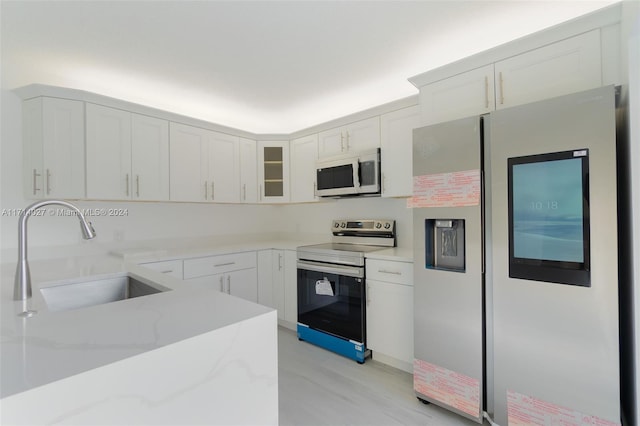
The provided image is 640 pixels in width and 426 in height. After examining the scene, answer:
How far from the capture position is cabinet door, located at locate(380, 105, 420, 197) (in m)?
2.61

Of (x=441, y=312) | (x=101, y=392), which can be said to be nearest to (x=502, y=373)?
(x=441, y=312)

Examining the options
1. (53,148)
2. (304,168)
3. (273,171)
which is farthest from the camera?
(273,171)

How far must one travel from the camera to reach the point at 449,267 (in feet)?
6.12

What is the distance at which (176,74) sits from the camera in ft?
8.45

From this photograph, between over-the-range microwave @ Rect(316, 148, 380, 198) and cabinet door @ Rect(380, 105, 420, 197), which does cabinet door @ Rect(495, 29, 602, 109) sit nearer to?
cabinet door @ Rect(380, 105, 420, 197)

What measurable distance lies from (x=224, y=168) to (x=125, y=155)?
97 cm

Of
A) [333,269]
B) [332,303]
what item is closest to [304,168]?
[333,269]

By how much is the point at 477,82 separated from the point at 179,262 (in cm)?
275

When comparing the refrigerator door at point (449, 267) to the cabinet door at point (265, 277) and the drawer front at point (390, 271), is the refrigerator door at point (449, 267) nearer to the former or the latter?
the drawer front at point (390, 271)

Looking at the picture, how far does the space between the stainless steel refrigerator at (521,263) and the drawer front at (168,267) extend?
2039 mm

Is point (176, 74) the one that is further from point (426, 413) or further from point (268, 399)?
point (426, 413)

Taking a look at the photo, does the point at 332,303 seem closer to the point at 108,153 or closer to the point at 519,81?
the point at 519,81

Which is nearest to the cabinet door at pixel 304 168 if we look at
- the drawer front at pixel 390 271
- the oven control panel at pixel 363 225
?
the oven control panel at pixel 363 225

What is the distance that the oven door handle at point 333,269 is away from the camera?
2562 millimetres
